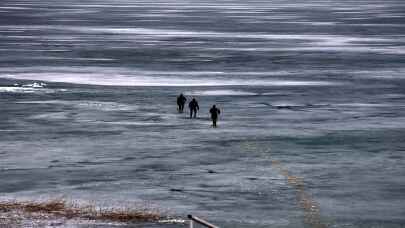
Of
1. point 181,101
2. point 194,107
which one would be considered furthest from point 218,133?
point 181,101

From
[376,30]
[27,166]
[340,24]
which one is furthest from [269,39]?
[27,166]

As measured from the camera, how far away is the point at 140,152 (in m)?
43.5

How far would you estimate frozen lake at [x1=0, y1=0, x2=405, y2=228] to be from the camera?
33.8m

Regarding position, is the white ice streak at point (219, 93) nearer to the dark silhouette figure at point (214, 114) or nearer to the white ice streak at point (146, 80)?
the white ice streak at point (146, 80)

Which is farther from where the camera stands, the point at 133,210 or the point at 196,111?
the point at 196,111

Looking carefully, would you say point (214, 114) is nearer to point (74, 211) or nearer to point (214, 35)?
point (74, 211)

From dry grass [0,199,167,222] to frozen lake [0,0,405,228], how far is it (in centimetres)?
101

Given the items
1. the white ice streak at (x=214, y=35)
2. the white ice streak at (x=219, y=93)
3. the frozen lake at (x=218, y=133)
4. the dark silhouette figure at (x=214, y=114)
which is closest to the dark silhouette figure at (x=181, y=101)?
the frozen lake at (x=218, y=133)

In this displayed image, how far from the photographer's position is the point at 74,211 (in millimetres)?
31609

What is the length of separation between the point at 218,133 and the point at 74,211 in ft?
59.8

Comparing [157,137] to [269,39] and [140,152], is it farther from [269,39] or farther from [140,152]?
[269,39]

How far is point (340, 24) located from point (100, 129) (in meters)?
122

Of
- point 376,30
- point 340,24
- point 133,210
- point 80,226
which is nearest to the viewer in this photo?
point 80,226

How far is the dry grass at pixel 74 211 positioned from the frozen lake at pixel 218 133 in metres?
1.01
